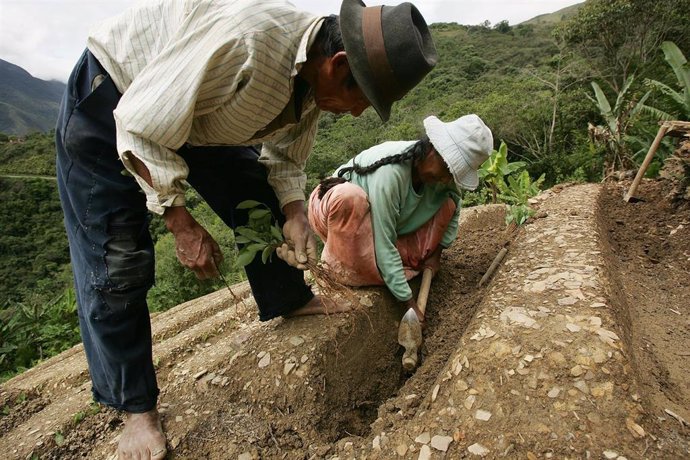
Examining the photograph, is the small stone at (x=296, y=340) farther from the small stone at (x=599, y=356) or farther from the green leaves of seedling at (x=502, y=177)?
the green leaves of seedling at (x=502, y=177)

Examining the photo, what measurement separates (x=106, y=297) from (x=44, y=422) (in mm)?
1059

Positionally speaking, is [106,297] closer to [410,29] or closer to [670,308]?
[410,29]

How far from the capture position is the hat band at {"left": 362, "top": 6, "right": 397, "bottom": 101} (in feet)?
3.80

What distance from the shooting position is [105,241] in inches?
52.4

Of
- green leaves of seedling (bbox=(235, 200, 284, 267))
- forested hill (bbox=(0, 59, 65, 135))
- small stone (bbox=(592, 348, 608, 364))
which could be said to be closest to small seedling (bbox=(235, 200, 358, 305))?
green leaves of seedling (bbox=(235, 200, 284, 267))

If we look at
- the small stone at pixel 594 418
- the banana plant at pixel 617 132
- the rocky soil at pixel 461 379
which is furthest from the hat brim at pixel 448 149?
the banana plant at pixel 617 132

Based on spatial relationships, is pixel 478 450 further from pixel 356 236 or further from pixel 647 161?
pixel 647 161

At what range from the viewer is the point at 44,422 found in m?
1.92

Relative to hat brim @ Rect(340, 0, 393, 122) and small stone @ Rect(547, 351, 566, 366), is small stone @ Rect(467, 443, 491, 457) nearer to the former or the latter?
small stone @ Rect(547, 351, 566, 366)

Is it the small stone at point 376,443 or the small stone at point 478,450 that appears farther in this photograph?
the small stone at point 376,443

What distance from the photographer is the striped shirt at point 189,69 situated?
1.09 metres

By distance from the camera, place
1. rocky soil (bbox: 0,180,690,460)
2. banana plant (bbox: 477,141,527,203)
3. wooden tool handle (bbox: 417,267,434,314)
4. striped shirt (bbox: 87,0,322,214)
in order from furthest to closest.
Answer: banana plant (bbox: 477,141,527,203) < wooden tool handle (bbox: 417,267,434,314) < rocky soil (bbox: 0,180,690,460) < striped shirt (bbox: 87,0,322,214)

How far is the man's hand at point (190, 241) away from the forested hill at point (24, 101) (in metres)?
77.9

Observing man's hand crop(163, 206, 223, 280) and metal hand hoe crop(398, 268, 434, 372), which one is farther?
metal hand hoe crop(398, 268, 434, 372)
